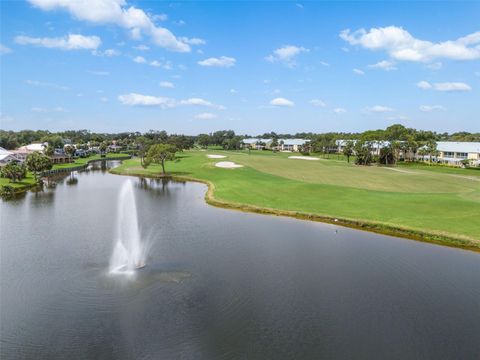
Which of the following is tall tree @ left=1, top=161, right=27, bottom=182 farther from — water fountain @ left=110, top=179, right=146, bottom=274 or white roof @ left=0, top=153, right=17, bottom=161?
water fountain @ left=110, top=179, right=146, bottom=274

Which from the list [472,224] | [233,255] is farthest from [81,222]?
[472,224]

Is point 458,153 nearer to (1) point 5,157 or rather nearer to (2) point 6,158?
(2) point 6,158

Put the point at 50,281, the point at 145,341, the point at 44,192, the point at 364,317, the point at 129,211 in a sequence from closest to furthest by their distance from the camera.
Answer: the point at 145,341 < the point at 364,317 < the point at 50,281 < the point at 129,211 < the point at 44,192

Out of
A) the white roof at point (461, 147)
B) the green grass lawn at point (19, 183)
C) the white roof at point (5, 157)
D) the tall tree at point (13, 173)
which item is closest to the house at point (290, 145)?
the white roof at point (461, 147)

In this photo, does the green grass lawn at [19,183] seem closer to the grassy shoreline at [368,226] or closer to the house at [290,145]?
the grassy shoreline at [368,226]

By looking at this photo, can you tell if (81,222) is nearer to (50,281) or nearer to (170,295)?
(50,281)

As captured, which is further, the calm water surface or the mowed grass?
the mowed grass

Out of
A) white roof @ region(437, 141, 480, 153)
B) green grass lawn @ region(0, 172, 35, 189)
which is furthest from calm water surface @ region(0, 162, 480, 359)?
white roof @ region(437, 141, 480, 153)
